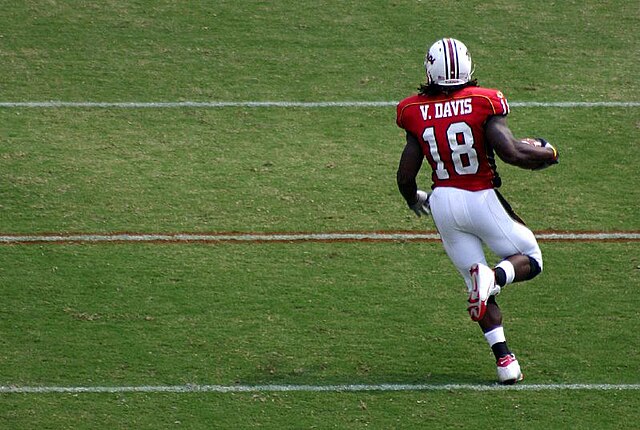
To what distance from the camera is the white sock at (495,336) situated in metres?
6.73

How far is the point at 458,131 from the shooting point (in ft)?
21.7

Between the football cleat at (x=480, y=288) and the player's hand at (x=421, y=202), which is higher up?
the player's hand at (x=421, y=202)

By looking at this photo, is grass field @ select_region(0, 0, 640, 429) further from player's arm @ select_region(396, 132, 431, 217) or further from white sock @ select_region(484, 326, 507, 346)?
player's arm @ select_region(396, 132, 431, 217)

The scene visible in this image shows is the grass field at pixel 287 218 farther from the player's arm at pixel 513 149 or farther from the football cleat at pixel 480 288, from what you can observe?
the player's arm at pixel 513 149

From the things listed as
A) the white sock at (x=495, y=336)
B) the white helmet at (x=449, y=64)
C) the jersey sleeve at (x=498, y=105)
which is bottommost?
the white sock at (x=495, y=336)

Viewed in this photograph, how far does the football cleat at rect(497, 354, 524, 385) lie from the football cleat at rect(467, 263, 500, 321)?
0.38 metres

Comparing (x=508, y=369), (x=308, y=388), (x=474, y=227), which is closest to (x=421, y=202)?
(x=474, y=227)

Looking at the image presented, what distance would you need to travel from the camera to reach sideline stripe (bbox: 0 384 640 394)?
6750mm

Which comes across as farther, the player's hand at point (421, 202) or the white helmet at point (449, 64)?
the player's hand at point (421, 202)

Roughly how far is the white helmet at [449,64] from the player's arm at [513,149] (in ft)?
0.96

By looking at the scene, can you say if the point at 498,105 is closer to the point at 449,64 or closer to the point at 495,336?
the point at 449,64

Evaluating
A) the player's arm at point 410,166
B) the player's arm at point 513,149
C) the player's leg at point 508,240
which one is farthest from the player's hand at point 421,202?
the player's arm at point 513,149

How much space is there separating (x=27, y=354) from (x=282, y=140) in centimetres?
332

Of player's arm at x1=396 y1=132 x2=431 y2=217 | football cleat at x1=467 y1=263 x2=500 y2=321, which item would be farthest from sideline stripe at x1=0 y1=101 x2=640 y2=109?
football cleat at x1=467 y1=263 x2=500 y2=321
